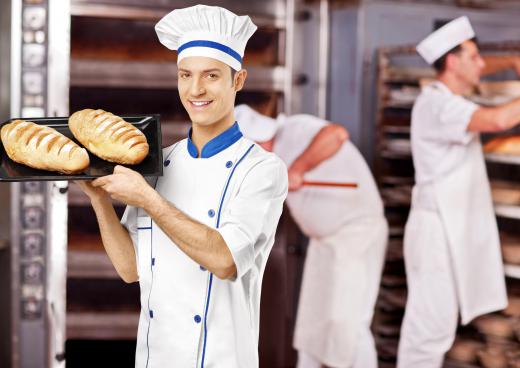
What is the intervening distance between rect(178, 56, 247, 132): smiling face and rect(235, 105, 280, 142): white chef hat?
162 centimetres

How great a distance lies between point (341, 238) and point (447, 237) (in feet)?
1.41

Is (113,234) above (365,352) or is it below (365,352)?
above

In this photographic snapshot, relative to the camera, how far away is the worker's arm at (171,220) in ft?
4.16

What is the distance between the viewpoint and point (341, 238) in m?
3.27

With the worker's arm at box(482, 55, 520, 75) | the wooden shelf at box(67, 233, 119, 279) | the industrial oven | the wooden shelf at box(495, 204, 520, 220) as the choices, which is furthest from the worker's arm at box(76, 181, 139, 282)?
the worker's arm at box(482, 55, 520, 75)

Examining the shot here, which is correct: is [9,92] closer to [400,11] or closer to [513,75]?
[400,11]

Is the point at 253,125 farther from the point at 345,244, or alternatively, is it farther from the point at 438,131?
the point at 438,131

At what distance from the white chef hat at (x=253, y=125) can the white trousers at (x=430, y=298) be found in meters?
0.73

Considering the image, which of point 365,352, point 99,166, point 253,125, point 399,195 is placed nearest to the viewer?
point 99,166

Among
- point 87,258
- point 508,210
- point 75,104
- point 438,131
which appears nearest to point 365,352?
point 508,210

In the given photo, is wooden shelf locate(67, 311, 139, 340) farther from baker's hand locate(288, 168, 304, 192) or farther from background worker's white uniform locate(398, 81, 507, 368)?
background worker's white uniform locate(398, 81, 507, 368)

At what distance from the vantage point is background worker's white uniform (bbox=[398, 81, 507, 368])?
314cm

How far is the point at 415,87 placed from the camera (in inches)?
141

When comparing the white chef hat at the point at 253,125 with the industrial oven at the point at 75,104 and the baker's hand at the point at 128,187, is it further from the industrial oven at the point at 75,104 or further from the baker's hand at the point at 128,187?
the baker's hand at the point at 128,187
